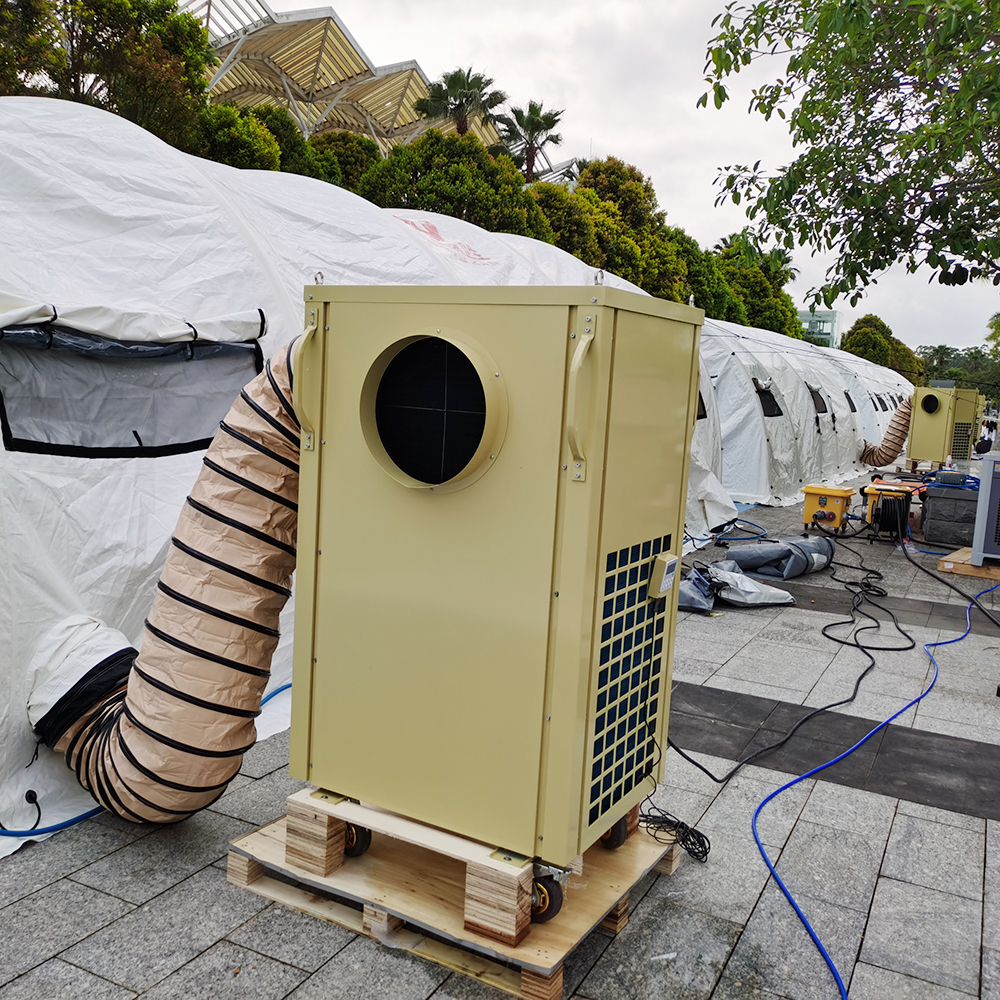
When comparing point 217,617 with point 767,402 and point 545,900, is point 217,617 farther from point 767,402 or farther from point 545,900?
point 767,402

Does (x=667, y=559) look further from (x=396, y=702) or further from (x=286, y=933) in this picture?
(x=286, y=933)

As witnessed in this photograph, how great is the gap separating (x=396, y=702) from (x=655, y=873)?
1.36m

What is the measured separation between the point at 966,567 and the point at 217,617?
30.7 feet

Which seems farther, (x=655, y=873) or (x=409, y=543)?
(x=655, y=873)

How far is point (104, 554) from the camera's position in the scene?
14.4 ft

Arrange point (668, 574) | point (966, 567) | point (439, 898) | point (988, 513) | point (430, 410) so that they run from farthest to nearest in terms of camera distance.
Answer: point (966, 567)
point (988, 513)
point (668, 574)
point (439, 898)
point (430, 410)

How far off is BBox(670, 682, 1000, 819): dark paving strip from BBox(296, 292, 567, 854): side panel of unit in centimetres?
233

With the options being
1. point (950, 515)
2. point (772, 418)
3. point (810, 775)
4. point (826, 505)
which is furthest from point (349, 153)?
point (810, 775)

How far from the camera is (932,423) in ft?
56.5

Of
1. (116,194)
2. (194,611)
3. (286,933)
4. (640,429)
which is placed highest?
(116,194)

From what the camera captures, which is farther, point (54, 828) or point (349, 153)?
point (349, 153)

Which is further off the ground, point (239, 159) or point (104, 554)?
point (239, 159)

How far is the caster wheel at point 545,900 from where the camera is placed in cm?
289

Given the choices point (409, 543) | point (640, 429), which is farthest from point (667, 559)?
point (409, 543)
